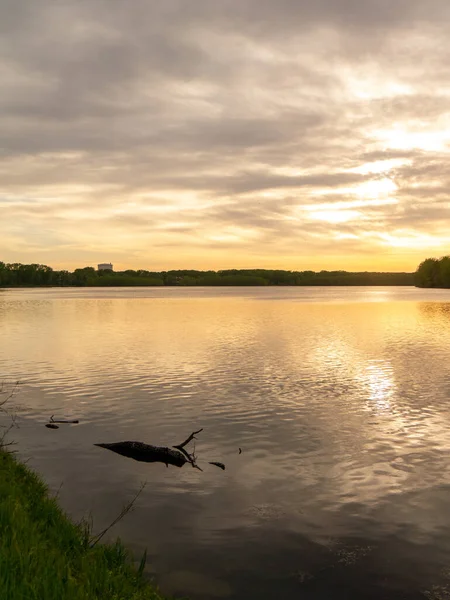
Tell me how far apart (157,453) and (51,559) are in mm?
9470

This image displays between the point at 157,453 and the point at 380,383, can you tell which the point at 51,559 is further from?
the point at 380,383

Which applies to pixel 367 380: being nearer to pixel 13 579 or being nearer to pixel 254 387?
pixel 254 387

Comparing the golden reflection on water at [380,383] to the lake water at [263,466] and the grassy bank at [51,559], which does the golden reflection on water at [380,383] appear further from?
the grassy bank at [51,559]

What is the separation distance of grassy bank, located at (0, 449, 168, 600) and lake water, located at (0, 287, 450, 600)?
1.13 metres

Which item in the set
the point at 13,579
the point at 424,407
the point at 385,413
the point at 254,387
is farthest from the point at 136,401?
the point at 13,579

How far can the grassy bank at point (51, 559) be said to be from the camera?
822cm

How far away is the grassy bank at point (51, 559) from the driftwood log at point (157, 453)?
4.62 m

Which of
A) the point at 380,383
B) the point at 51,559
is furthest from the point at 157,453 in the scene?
the point at 380,383

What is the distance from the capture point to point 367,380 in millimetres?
34281

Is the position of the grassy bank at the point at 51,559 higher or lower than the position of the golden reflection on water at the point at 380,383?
higher

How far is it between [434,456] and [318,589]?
30.6ft

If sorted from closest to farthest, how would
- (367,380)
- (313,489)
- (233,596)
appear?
(233,596), (313,489), (367,380)

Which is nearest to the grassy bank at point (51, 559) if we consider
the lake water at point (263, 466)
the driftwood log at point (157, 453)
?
the lake water at point (263, 466)

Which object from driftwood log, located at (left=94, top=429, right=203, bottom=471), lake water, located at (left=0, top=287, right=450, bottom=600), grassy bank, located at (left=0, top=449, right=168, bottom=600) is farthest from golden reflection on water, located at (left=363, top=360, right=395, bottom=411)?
grassy bank, located at (left=0, top=449, right=168, bottom=600)
